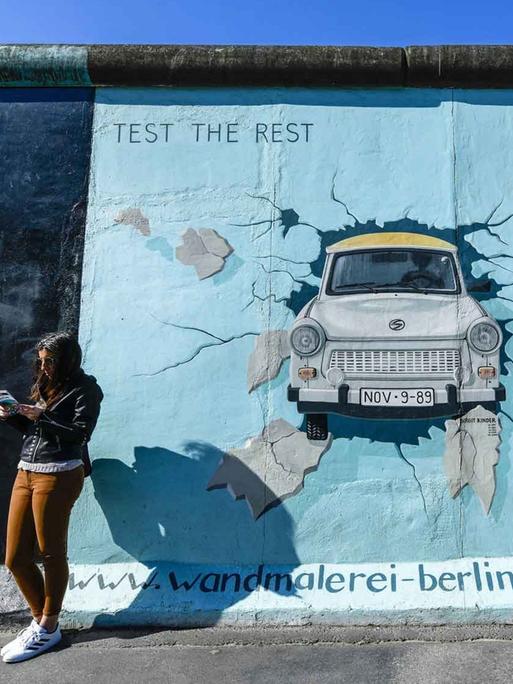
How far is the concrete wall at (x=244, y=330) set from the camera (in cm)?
426

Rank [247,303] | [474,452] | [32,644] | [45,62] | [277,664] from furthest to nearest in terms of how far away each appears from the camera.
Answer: [45,62]
[247,303]
[474,452]
[32,644]
[277,664]

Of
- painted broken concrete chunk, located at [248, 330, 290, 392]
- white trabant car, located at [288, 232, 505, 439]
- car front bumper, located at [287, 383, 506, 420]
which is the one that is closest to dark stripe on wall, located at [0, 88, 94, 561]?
painted broken concrete chunk, located at [248, 330, 290, 392]

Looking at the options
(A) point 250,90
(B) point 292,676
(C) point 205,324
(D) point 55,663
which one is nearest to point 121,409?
(C) point 205,324

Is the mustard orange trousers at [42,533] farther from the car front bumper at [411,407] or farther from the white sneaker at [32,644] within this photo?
the car front bumper at [411,407]

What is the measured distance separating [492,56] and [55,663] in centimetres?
514

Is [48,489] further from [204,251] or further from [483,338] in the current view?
[483,338]

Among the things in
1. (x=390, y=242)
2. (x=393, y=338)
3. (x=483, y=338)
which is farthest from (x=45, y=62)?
(x=483, y=338)

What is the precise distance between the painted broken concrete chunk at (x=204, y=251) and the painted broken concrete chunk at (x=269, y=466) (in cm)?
125

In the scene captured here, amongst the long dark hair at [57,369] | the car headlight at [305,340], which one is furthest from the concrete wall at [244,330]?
the long dark hair at [57,369]

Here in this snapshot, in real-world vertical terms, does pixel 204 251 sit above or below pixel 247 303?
above

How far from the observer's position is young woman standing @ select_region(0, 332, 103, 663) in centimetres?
376

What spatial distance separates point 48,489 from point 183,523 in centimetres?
106

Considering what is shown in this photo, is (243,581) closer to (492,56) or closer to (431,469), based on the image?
(431,469)

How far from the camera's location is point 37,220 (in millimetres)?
4801
